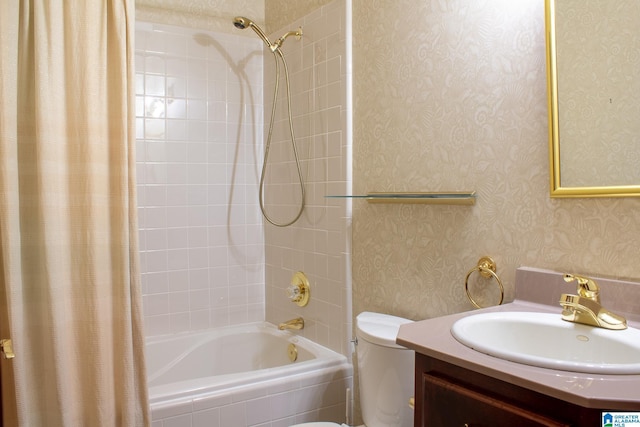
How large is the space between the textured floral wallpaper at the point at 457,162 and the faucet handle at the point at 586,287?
4.4 inches

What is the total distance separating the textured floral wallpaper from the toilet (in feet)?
0.85

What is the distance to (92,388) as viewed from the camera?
1594mm

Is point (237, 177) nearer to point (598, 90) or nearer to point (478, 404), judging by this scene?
point (598, 90)

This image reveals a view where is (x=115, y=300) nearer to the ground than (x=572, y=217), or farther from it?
nearer to the ground

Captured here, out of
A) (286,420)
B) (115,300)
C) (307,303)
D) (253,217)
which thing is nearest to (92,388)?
(115,300)

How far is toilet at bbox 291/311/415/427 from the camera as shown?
1604 mm

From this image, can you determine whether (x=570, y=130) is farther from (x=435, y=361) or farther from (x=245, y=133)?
(x=245, y=133)

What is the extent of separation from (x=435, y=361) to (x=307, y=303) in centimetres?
144

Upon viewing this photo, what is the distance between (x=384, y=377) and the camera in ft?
5.36

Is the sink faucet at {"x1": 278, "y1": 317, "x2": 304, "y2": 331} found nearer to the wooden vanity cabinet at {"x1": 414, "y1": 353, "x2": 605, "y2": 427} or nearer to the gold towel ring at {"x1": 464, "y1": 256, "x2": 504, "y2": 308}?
the gold towel ring at {"x1": 464, "y1": 256, "x2": 504, "y2": 308}

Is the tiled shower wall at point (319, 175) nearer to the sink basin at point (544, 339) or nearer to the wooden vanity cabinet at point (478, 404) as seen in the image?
the sink basin at point (544, 339)

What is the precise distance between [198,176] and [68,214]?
1.17m

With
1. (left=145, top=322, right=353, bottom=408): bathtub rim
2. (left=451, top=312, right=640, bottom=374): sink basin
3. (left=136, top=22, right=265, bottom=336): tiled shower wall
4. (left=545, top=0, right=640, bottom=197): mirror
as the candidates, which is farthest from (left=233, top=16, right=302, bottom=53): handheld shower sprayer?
(left=451, top=312, right=640, bottom=374): sink basin

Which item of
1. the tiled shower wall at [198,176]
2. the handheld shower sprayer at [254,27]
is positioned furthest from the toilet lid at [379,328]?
the handheld shower sprayer at [254,27]
